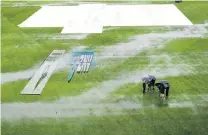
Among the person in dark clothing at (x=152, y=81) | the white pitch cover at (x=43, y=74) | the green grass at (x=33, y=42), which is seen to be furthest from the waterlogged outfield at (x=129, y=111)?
the person in dark clothing at (x=152, y=81)

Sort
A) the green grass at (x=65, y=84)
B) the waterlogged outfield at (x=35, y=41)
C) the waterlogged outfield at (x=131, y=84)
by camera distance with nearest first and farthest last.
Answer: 1. the green grass at (x=65, y=84)
2. the waterlogged outfield at (x=131, y=84)
3. the waterlogged outfield at (x=35, y=41)

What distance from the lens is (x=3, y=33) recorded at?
1177 inches

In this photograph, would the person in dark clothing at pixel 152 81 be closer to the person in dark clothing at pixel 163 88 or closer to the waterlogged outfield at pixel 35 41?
the person in dark clothing at pixel 163 88

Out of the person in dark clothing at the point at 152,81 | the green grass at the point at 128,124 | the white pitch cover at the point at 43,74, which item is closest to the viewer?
the green grass at the point at 128,124

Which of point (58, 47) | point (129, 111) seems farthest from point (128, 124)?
point (58, 47)

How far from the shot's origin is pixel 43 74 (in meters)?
21.2

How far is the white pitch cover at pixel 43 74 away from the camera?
1916 centimetres

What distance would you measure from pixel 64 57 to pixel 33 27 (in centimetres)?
1004

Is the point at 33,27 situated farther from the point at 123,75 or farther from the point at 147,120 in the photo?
the point at 147,120

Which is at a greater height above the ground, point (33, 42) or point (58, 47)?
point (33, 42)

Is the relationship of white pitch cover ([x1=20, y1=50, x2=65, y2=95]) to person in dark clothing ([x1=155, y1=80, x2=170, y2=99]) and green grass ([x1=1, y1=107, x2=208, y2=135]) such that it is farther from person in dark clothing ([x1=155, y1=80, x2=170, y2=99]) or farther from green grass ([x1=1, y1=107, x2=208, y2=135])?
person in dark clothing ([x1=155, y1=80, x2=170, y2=99])

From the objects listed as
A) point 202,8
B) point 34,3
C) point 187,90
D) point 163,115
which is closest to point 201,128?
point 163,115

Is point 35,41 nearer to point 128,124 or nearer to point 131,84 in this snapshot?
point 131,84

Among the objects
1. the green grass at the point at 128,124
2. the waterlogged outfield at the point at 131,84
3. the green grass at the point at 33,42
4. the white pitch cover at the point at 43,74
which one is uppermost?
the green grass at the point at 33,42
